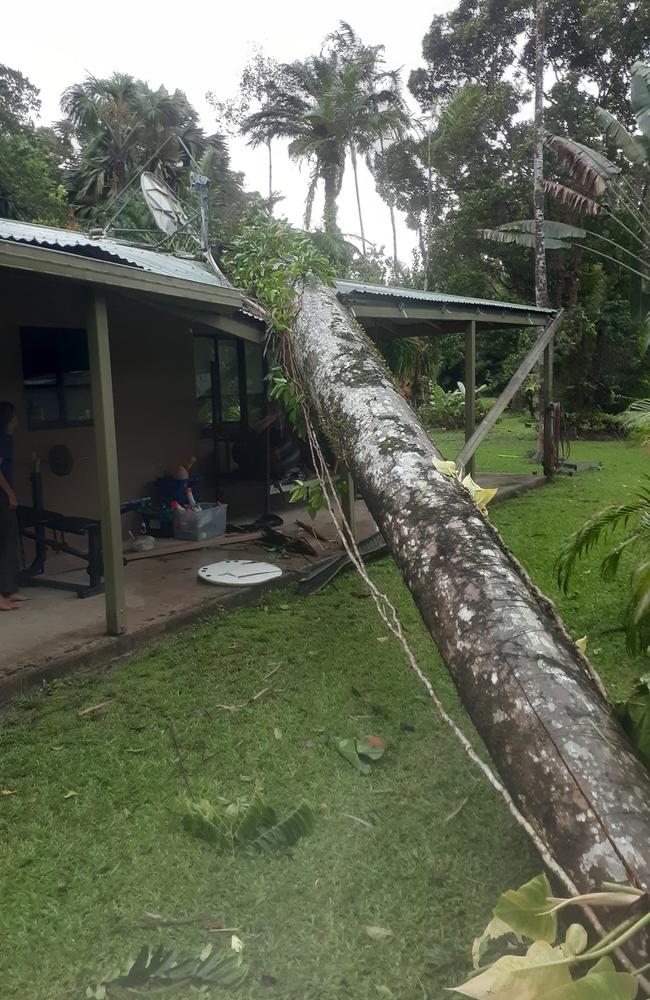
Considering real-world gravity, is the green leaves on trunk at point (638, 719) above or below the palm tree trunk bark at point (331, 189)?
below

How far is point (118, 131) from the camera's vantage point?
81.1 feet

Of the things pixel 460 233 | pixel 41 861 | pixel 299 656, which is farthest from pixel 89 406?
pixel 460 233

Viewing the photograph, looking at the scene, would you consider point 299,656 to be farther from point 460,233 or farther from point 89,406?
point 460,233

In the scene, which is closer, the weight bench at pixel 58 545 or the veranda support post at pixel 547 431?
the weight bench at pixel 58 545

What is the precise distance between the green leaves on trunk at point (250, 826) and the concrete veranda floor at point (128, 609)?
1.77m

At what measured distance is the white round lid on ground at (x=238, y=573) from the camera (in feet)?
20.6

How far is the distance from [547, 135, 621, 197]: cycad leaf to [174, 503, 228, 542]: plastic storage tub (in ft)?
31.7

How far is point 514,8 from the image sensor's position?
2323cm

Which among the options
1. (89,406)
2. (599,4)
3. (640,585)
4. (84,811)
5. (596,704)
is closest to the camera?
(596,704)

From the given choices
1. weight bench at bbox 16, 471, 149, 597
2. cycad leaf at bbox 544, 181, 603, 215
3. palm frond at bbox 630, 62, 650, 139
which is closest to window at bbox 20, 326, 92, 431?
weight bench at bbox 16, 471, 149, 597

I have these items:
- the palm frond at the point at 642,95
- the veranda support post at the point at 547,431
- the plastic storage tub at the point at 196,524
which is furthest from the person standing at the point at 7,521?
the palm frond at the point at 642,95

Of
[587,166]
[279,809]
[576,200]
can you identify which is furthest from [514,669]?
[576,200]

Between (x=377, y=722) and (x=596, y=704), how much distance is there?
204cm

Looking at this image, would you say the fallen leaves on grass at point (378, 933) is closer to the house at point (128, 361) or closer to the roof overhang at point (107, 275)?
the house at point (128, 361)
